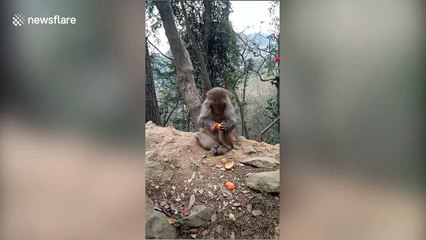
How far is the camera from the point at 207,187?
A: 2.38 metres

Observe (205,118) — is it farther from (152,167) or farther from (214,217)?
(214,217)

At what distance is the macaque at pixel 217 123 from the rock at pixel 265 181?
0.74 ft

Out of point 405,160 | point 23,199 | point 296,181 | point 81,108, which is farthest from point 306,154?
point 23,199

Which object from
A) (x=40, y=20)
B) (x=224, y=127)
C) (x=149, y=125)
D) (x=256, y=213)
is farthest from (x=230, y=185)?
(x=40, y=20)

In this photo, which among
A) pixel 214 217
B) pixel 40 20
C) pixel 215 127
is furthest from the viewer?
pixel 215 127

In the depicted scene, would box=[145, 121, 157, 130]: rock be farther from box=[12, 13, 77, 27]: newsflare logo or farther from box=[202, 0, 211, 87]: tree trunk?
box=[12, 13, 77, 27]: newsflare logo

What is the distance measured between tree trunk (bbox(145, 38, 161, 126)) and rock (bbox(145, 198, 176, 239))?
0.46 m

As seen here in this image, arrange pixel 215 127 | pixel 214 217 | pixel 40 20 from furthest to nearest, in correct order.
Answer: pixel 215 127, pixel 214 217, pixel 40 20

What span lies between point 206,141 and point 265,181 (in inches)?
16.7

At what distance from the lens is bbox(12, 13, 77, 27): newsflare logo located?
7.29 feet

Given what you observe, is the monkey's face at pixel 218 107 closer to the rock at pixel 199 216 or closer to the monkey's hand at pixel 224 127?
the monkey's hand at pixel 224 127

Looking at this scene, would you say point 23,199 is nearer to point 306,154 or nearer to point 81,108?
point 81,108

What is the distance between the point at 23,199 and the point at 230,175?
1168 mm

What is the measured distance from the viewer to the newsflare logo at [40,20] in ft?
7.29
